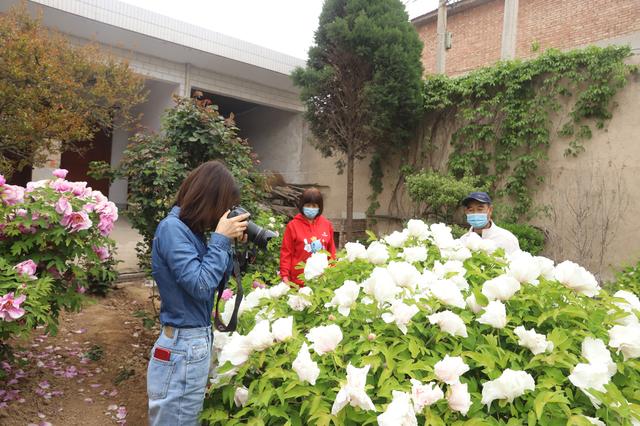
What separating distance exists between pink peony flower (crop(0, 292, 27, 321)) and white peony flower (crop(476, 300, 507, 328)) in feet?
7.14

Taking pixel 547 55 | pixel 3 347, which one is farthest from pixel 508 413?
pixel 547 55

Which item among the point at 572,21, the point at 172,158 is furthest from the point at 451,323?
the point at 572,21

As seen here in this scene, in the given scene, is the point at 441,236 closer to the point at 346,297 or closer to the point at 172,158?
the point at 346,297

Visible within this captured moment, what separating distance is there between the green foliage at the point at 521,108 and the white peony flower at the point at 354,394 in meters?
7.38

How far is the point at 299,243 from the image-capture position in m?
3.59

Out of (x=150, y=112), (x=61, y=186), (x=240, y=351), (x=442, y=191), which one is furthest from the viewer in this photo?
(x=150, y=112)

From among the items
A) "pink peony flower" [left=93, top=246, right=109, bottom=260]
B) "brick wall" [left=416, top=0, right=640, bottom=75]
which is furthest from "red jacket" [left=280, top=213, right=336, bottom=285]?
"brick wall" [left=416, top=0, right=640, bottom=75]

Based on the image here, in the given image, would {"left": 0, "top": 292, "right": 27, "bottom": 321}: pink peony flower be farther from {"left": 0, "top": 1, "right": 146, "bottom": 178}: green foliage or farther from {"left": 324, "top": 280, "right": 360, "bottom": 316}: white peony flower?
{"left": 0, "top": 1, "right": 146, "bottom": 178}: green foliage

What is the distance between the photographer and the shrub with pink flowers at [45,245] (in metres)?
2.30

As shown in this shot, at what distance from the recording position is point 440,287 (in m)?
1.43

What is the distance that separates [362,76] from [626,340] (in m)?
7.92

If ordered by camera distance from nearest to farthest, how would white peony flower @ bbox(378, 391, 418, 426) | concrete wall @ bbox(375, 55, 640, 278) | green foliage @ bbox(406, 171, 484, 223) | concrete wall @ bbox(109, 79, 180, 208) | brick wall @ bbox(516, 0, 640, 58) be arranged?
white peony flower @ bbox(378, 391, 418, 426) < concrete wall @ bbox(375, 55, 640, 278) < green foliage @ bbox(406, 171, 484, 223) < concrete wall @ bbox(109, 79, 180, 208) < brick wall @ bbox(516, 0, 640, 58)

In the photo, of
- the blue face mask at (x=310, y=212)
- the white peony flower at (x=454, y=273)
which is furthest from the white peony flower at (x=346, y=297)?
the blue face mask at (x=310, y=212)

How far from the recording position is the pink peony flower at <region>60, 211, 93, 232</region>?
97.6 inches
